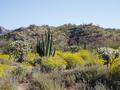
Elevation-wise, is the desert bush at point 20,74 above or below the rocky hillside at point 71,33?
below

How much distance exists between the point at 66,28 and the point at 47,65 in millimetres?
60910

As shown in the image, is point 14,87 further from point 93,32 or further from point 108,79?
point 93,32

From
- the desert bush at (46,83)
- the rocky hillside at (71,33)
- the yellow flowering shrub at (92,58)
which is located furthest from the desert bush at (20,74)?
the rocky hillside at (71,33)

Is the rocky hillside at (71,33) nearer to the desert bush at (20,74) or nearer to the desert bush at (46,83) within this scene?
the desert bush at (20,74)

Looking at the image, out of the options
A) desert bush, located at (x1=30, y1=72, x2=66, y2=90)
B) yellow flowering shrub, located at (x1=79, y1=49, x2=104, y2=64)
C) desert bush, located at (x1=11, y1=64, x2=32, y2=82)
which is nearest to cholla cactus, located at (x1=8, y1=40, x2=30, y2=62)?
yellow flowering shrub, located at (x1=79, y1=49, x2=104, y2=64)

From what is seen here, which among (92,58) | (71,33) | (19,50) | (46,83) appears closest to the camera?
(46,83)

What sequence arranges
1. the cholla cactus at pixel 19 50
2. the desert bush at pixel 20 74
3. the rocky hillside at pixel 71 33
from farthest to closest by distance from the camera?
the rocky hillside at pixel 71 33
the cholla cactus at pixel 19 50
the desert bush at pixel 20 74

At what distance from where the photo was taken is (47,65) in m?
17.8

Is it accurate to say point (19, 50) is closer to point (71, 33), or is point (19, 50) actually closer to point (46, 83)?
point (46, 83)

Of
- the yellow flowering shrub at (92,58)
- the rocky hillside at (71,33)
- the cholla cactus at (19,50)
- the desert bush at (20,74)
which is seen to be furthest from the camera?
the rocky hillside at (71,33)

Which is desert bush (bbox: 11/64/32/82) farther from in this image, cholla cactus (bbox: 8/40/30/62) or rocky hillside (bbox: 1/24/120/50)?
rocky hillside (bbox: 1/24/120/50)

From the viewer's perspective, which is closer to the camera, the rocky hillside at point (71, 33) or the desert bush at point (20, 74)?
the desert bush at point (20, 74)

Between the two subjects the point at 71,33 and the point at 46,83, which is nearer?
the point at 46,83

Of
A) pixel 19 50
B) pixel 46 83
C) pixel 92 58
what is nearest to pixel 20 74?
pixel 46 83
